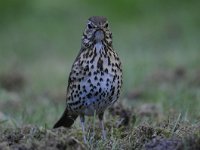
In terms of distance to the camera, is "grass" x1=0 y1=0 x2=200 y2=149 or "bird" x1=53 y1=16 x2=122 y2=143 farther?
"bird" x1=53 y1=16 x2=122 y2=143

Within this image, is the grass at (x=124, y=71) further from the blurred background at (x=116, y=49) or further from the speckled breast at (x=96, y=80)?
the speckled breast at (x=96, y=80)

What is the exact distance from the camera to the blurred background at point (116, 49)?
898 cm

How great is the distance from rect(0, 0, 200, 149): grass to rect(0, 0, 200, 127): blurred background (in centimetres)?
2

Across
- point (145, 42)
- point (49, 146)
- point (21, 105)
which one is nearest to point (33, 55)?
point (145, 42)

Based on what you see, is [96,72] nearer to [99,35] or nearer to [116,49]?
[99,35]

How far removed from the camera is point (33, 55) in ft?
47.8

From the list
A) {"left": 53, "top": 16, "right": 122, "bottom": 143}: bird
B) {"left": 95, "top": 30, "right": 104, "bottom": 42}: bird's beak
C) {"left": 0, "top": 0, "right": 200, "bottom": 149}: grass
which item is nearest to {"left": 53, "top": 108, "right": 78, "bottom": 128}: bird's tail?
{"left": 0, "top": 0, "right": 200, "bottom": 149}: grass

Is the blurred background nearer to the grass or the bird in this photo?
the grass

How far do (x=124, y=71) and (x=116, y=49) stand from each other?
8.27 feet

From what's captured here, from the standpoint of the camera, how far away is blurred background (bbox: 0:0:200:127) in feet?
29.5

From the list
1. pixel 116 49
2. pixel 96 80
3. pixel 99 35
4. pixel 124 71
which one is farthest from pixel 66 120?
pixel 116 49

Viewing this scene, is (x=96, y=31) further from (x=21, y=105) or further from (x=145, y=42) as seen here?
(x=145, y=42)

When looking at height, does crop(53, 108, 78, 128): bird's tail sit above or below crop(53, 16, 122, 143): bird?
below

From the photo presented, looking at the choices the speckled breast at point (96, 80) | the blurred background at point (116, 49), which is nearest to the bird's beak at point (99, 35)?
the speckled breast at point (96, 80)
